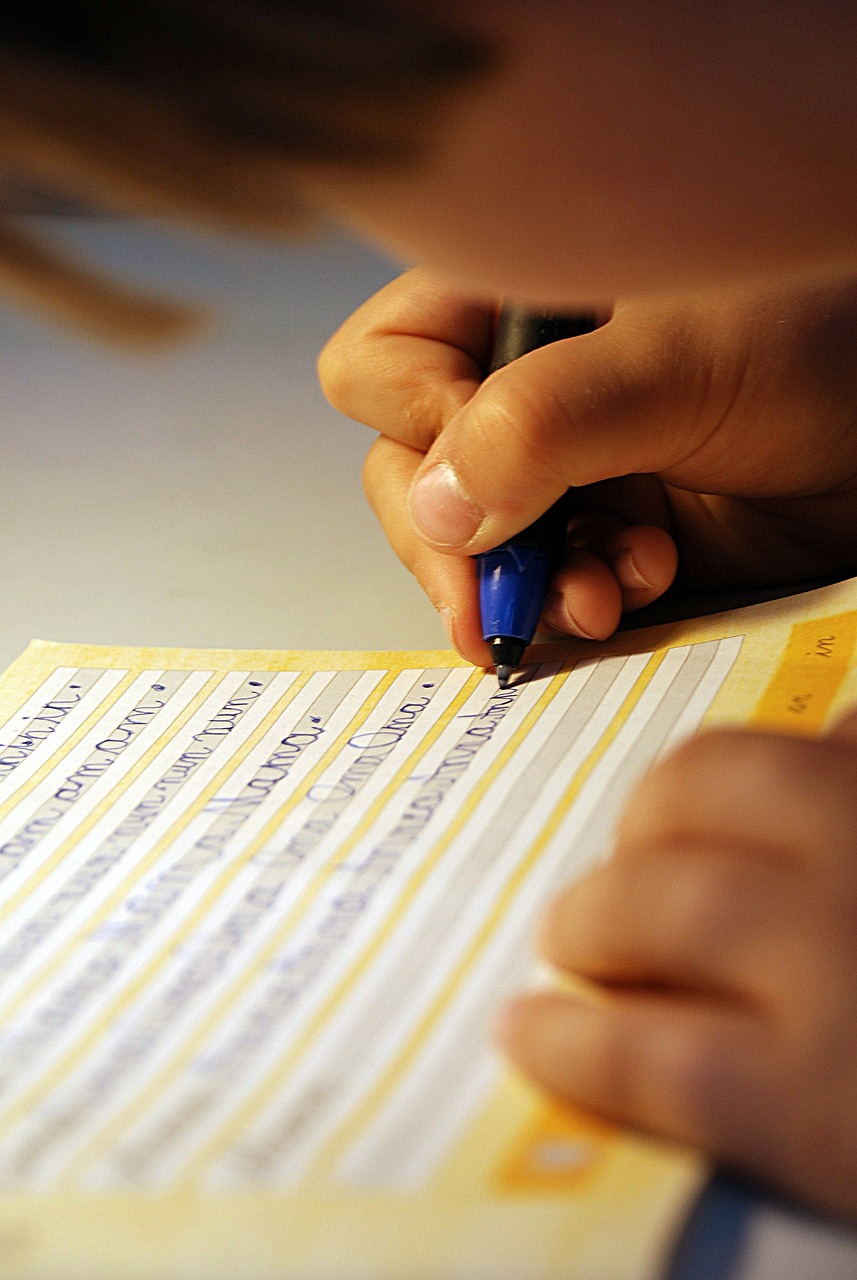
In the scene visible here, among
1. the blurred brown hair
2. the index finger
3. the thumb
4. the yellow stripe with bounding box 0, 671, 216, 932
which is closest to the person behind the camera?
the blurred brown hair

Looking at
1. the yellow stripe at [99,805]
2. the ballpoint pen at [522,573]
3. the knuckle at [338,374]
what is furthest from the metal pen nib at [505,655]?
the knuckle at [338,374]

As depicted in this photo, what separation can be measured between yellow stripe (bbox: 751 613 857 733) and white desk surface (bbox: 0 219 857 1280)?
0.49 feet

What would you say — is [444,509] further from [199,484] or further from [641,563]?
[199,484]

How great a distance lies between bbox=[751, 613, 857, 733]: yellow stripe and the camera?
34 cm

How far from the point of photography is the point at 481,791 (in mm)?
345

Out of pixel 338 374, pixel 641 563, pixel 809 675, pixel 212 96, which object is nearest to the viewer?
pixel 212 96

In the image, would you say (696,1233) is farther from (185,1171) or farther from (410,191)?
(410,191)

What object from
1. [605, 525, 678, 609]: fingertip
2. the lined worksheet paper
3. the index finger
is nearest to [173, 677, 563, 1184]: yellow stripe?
the lined worksheet paper

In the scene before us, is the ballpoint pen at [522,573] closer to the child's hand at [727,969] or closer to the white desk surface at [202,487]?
the white desk surface at [202,487]

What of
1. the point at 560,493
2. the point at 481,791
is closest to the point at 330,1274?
the point at 481,791

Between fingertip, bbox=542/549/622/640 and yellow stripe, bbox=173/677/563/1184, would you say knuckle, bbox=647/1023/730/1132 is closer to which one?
yellow stripe, bbox=173/677/563/1184

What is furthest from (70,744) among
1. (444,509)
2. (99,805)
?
(444,509)

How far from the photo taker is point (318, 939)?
0.28 meters

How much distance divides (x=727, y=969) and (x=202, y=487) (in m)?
0.49
